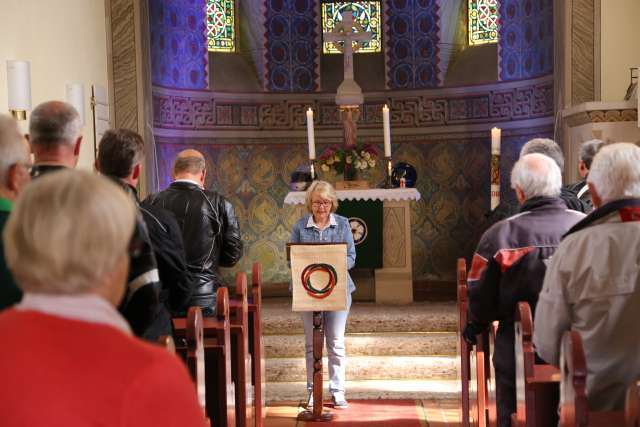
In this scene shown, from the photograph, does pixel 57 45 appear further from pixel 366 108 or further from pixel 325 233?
pixel 366 108

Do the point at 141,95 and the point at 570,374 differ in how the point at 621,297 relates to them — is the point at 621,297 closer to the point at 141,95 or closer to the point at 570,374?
the point at 570,374

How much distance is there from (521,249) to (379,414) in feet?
9.83

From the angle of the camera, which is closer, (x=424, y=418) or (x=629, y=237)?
(x=629, y=237)

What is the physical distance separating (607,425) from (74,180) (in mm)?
1884

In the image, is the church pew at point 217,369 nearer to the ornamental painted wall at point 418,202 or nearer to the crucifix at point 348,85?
the crucifix at point 348,85

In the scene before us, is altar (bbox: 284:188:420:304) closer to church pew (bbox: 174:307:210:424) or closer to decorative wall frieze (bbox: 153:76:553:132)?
decorative wall frieze (bbox: 153:76:553:132)

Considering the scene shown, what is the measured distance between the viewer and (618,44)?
8.74 metres

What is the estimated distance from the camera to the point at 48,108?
3.05 meters

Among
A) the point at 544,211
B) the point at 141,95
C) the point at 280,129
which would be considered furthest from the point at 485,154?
the point at 544,211

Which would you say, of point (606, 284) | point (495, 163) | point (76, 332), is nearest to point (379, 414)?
point (495, 163)

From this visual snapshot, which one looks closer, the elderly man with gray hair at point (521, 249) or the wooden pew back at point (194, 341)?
the wooden pew back at point (194, 341)

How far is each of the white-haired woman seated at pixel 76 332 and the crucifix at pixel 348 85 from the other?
7963mm

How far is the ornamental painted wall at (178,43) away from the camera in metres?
10.6

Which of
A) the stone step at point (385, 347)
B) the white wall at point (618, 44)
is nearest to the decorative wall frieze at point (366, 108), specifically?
the white wall at point (618, 44)
